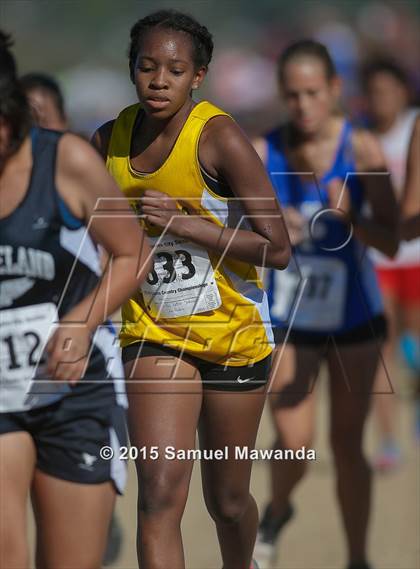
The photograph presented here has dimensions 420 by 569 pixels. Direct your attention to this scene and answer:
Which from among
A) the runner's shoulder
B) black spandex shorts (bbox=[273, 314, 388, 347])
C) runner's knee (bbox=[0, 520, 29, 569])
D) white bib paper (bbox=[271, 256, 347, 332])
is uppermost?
the runner's shoulder

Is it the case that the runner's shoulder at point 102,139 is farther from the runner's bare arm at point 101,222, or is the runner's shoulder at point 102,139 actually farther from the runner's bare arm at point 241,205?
the runner's bare arm at point 101,222

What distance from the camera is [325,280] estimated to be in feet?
16.6

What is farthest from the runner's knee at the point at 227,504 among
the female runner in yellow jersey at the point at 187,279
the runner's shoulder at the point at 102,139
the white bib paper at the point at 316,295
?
the white bib paper at the point at 316,295

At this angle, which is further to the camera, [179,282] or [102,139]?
[102,139]

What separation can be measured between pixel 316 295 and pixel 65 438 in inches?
83.4

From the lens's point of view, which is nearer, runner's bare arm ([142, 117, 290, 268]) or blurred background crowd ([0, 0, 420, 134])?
runner's bare arm ([142, 117, 290, 268])

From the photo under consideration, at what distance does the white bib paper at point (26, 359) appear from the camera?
3.11 metres

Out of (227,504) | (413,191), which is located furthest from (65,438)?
(413,191)

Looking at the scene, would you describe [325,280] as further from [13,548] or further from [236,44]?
[236,44]

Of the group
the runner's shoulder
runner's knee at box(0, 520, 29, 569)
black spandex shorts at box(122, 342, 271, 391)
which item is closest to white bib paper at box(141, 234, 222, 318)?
black spandex shorts at box(122, 342, 271, 391)

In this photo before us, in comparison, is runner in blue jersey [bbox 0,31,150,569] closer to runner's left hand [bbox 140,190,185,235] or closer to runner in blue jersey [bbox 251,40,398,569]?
runner's left hand [bbox 140,190,185,235]

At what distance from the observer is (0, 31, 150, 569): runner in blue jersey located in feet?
9.93

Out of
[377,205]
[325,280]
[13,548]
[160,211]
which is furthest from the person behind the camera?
[325,280]

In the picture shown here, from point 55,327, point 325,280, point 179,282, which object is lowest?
point 325,280
